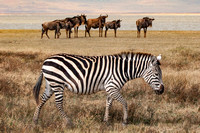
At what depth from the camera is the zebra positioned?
7008 mm

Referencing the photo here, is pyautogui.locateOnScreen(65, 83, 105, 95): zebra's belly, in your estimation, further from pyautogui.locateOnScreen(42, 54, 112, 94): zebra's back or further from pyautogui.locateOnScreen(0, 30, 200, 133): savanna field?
pyautogui.locateOnScreen(0, 30, 200, 133): savanna field

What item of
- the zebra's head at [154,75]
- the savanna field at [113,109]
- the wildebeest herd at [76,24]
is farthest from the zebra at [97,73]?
the wildebeest herd at [76,24]

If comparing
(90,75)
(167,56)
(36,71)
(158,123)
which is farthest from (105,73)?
(167,56)

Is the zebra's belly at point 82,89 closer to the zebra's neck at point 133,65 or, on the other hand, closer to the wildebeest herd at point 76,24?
the zebra's neck at point 133,65

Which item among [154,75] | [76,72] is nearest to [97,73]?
[76,72]

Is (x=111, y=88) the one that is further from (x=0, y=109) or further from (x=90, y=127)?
(x=0, y=109)

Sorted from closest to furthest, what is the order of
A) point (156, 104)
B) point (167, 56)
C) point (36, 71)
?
point (156, 104) < point (36, 71) < point (167, 56)

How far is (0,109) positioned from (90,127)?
2.57 m

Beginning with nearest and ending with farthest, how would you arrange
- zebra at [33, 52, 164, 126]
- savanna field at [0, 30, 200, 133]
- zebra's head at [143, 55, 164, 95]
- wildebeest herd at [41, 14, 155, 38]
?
savanna field at [0, 30, 200, 133], zebra at [33, 52, 164, 126], zebra's head at [143, 55, 164, 95], wildebeest herd at [41, 14, 155, 38]

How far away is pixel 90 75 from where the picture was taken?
7.15 m

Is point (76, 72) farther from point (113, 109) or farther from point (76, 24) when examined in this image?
point (76, 24)

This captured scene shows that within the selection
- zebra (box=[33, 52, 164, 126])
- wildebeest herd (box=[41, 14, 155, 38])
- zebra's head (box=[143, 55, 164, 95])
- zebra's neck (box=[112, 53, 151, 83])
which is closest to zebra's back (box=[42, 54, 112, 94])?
zebra (box=[33, 52, 164, 126])

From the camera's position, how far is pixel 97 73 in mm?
7164

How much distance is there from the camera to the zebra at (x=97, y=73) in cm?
701
